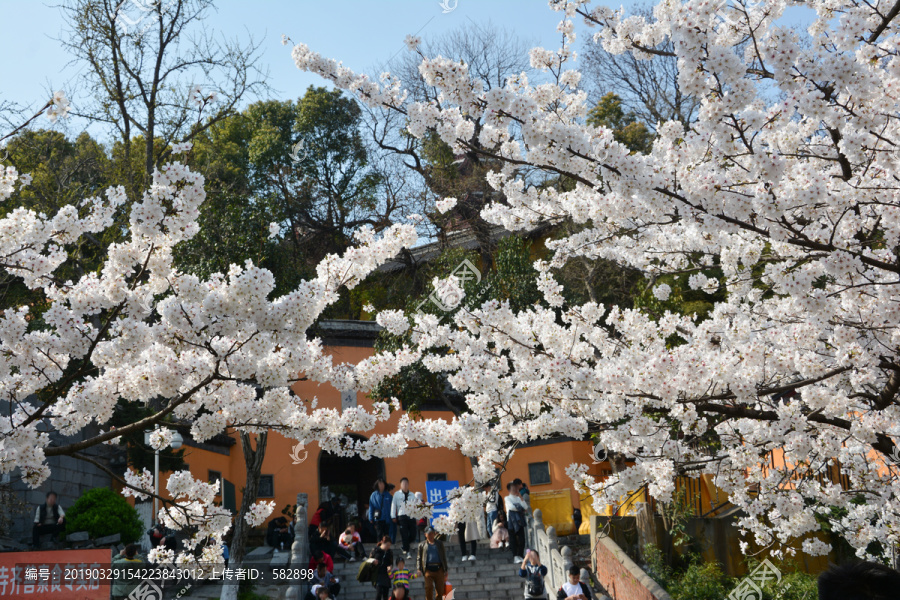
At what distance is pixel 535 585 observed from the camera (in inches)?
441

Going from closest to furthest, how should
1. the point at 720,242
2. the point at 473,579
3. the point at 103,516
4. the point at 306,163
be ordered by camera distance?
the point at 720,242 → the point at 103,516 → the point at 473,579 → the point at 306,163

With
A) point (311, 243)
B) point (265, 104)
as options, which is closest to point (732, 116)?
point (311, 243)

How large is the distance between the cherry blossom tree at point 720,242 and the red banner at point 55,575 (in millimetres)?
5403

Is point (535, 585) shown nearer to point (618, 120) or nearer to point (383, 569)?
point (383, 569)

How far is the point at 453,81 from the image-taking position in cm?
482

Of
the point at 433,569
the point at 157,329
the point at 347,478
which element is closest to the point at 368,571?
the point at 433,569

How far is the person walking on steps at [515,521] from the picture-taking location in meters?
14.3

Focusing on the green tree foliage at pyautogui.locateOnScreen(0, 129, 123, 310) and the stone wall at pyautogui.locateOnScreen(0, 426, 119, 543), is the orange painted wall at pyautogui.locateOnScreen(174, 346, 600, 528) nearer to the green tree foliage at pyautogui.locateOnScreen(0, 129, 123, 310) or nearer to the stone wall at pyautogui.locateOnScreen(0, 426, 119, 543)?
the stone wall at pyautogui.locateOnScreen(0, 426, 119, 543)

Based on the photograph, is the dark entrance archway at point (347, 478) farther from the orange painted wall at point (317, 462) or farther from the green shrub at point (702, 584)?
the green shrub at point (702, 584)

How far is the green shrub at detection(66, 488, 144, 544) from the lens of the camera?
40.9 ft

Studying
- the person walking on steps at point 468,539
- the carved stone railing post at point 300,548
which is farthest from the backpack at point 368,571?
the person walking on steps at point 468,539

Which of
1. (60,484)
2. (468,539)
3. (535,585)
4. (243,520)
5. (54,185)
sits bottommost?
(535,585)

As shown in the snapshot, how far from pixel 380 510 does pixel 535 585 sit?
4640 millimetres

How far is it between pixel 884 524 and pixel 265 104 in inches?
994
